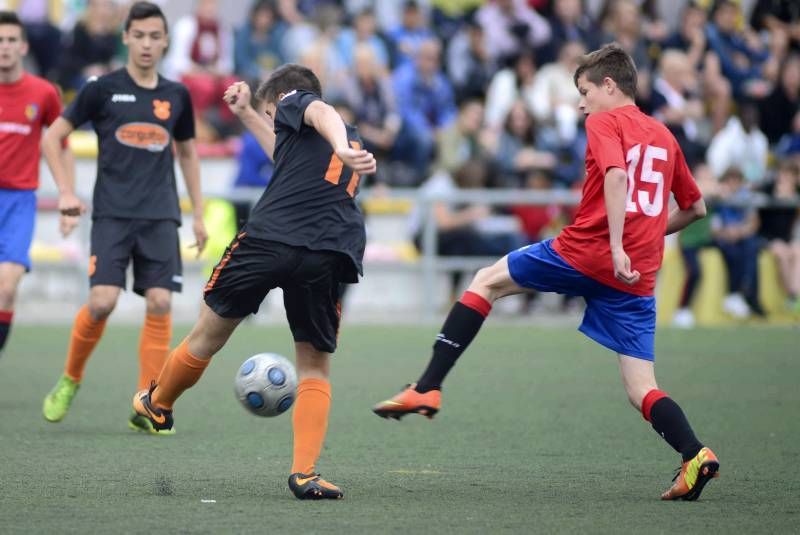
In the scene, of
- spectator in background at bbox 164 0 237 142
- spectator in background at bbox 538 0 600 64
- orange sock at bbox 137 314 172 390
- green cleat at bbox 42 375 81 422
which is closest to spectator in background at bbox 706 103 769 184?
spectator in background at bbox 538 0 600 64

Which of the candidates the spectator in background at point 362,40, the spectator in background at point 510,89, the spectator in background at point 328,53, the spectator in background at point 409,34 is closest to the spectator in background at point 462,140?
the spectator in background at point 510,89

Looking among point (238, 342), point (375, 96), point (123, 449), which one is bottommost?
point (238, 342)

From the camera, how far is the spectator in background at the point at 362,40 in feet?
59.6

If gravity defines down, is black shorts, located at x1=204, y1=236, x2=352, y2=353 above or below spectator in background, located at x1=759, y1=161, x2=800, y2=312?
above

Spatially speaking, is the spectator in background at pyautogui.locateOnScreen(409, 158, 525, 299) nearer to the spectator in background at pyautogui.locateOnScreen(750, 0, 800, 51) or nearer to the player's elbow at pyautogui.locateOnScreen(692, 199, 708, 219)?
the spectator in background at pyautogui.locateOnScreen(750, 0, 800, 51)

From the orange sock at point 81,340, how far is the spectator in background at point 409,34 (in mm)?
10728

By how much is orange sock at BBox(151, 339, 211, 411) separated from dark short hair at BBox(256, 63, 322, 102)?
3.81 ft

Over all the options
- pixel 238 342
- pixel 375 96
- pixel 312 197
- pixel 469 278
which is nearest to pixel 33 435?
pixel 312 197

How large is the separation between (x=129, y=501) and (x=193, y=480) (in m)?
0.61

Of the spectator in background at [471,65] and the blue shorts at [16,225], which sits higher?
the spectator in background at [471,65]

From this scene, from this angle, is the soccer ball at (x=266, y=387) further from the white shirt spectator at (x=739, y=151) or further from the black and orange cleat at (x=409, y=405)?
the white shirt spectator at (x=739, y=151)

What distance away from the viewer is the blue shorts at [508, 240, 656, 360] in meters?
6.35

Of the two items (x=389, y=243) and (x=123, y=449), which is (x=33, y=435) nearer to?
(x=123, y=449)

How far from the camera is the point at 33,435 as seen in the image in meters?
7.76
